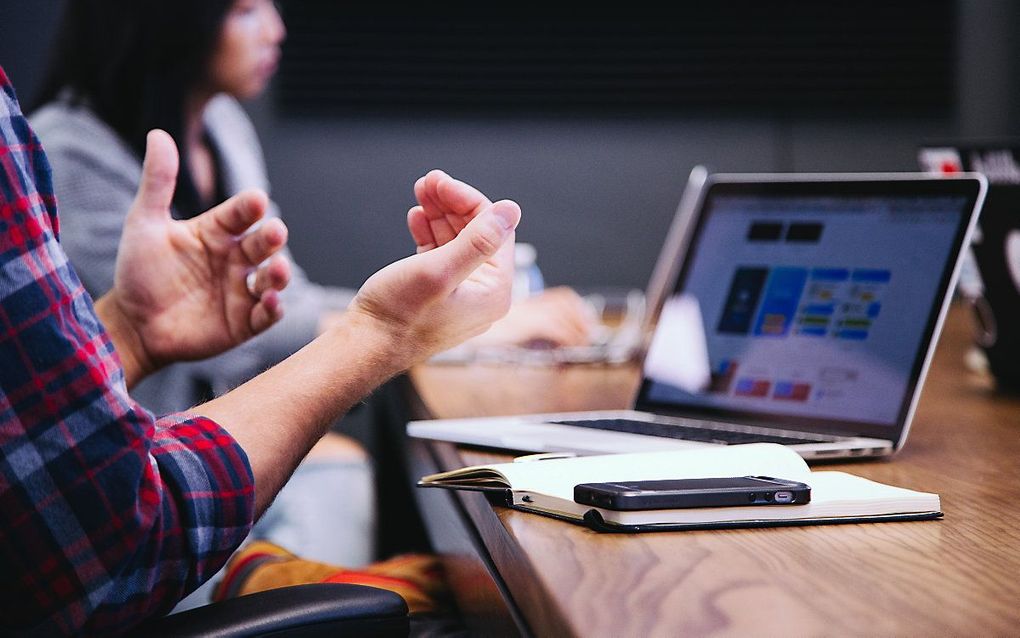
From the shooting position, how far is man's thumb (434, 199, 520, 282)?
2.85 feet

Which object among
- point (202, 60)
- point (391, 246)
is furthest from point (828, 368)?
point (391, 246)

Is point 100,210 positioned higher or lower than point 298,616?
higher

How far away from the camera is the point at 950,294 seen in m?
1.06

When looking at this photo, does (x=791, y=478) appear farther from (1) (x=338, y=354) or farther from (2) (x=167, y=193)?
(2) (x=167, y=193)

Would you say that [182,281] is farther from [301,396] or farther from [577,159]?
[577,159]

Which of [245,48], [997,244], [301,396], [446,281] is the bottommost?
[301,396]

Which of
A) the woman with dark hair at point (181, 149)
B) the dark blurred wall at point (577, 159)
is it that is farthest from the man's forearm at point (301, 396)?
the dark blurred wall at point (577, 159)

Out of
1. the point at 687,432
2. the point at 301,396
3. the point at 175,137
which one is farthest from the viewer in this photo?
the point at 175,137

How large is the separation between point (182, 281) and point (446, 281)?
56cm

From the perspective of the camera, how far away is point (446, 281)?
894 mm

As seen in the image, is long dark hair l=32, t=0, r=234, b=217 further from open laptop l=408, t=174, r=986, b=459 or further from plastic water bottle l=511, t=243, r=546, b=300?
open laptop l=408, t=174, r=986, b=459

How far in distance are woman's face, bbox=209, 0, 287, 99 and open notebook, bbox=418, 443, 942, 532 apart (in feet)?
5.13

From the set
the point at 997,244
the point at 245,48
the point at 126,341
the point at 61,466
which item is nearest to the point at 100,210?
the point at 245,48

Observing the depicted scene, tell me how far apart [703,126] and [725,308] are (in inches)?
96.6
